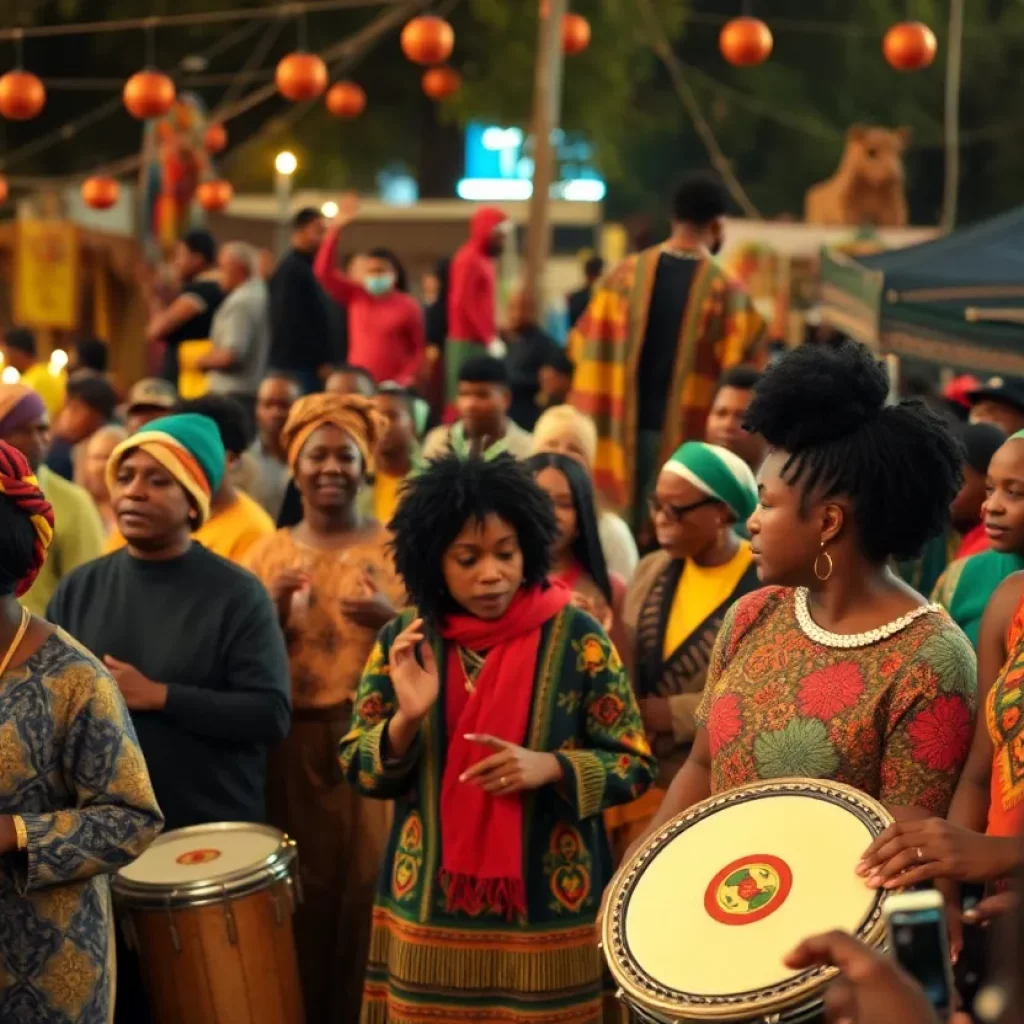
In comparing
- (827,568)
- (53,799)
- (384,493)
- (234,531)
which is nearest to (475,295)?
(384,493)

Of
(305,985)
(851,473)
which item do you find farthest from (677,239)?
(851,473)

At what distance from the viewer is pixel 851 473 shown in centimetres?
402

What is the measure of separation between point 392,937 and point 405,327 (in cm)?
886

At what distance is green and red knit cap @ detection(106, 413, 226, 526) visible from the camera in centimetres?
608

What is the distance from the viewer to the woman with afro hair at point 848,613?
3.90 m

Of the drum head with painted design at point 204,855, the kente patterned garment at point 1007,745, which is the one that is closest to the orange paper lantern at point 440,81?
the drum head with painted design at point 204,855

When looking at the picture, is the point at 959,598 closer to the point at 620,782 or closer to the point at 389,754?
the point at 620,782

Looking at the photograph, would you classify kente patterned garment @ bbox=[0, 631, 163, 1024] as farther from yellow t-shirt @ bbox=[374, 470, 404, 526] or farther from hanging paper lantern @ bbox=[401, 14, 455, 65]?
hanging paper lantern @ bbox=[401, 14, 455, 65]

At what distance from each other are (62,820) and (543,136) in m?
10.8

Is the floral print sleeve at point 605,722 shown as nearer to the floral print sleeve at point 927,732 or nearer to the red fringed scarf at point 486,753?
the red fringed scarf at point 486,753

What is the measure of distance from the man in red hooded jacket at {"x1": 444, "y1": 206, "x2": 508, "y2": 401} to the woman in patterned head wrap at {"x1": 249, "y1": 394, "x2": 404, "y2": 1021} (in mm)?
7264

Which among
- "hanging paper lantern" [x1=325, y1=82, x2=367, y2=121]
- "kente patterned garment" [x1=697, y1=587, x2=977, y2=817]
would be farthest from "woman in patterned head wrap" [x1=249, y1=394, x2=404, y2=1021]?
"hanging paper lantern" [x1=325, y1=82, x2=367, y2=121]

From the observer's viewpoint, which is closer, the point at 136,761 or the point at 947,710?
the point at 947,710

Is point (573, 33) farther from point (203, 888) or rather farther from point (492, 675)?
point (203, 888)
